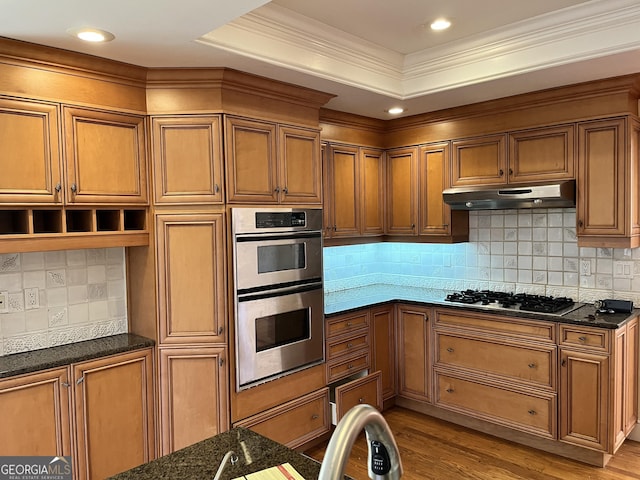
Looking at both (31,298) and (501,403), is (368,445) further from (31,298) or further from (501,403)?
(501,403)

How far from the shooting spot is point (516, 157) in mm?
3559

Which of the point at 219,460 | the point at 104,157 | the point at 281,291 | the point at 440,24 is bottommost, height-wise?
the point at 219,460

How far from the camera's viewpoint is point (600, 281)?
3.53 metres

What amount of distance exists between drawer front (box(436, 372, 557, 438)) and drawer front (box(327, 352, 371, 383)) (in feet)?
1.92

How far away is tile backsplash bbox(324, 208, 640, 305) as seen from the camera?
351 centimetres

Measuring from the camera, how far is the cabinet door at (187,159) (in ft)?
9.14

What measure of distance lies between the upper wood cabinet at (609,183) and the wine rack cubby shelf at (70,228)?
2895 millimetres

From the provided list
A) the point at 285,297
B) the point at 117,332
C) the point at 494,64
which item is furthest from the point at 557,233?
the point at 117,332

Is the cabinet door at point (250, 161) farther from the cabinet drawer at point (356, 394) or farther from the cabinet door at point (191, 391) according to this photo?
the cabinet drawer at point (356, 394)

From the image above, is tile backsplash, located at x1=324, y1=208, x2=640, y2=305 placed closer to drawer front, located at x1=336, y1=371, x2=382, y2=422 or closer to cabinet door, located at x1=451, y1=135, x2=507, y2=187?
cabinet door, located at x1=451, y1=135, x2=507, y2=187

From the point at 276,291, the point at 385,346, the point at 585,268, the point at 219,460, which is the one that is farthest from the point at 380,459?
the point at 585,268

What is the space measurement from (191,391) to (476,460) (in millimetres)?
1927

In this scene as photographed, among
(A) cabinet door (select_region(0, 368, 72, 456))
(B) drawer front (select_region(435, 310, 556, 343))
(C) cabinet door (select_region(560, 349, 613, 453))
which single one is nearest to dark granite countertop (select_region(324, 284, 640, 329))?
(B) drawer front (select_region(435, 310, 556, 343))

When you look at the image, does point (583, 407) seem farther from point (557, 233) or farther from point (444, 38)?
point (444, 38)
